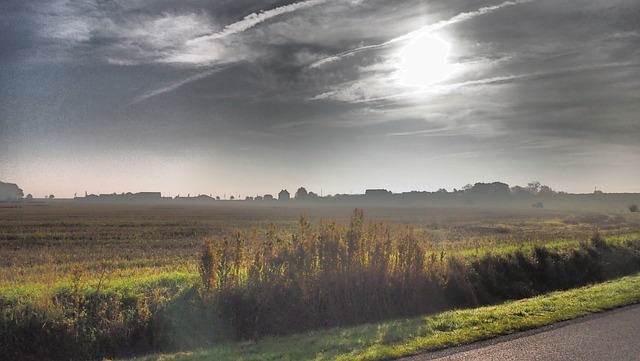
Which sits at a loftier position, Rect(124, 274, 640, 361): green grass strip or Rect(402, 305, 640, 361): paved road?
Rect(402, 305, 640, 361): paved road

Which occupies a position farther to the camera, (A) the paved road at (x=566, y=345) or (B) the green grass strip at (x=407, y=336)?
(B) the green grass strip at (x=407, y=336)

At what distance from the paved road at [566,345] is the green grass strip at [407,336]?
14.4 inches

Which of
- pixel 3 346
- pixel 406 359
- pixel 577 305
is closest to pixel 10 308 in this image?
pixel 3 346

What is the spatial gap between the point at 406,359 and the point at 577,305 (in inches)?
250

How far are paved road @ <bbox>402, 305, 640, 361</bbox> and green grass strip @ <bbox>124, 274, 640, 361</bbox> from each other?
0.37 meters

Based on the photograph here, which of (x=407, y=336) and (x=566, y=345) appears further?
(x=407, y=336)

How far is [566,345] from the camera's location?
26.2 feet

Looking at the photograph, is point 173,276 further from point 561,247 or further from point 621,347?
point 561,247

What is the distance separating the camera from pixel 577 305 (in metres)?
11.3

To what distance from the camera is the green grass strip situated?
8.15m

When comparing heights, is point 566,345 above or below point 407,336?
above

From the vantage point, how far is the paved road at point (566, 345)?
7398mm

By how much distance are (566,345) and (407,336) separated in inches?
109

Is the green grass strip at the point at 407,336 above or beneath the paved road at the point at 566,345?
beneath
